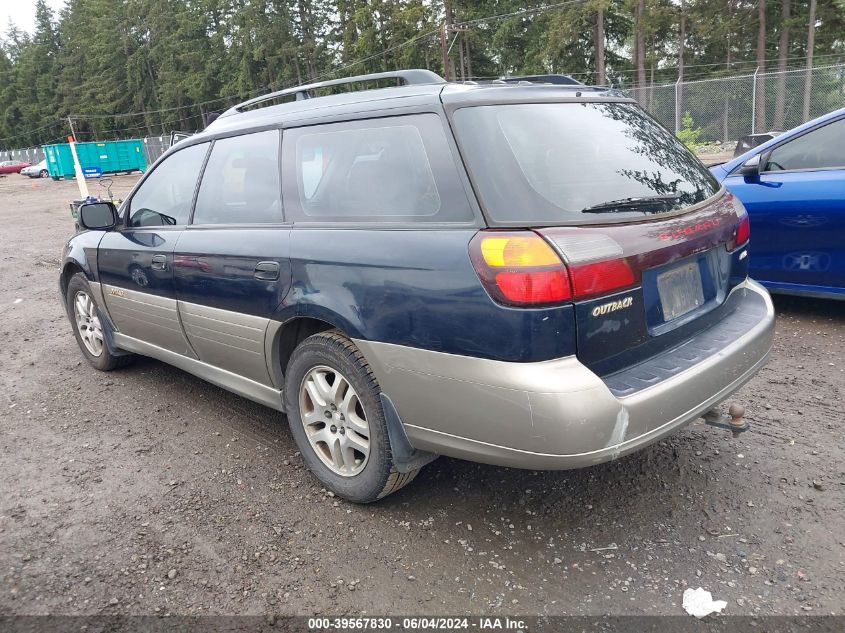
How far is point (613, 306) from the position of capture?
94.2 inches

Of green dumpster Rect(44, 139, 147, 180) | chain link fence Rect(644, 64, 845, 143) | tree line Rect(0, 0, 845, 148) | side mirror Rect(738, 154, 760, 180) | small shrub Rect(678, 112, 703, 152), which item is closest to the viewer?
side mirror Rect(738, 154, 760, 180)

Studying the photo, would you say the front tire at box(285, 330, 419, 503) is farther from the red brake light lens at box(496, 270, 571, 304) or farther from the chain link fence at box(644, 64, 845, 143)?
the chain link fence at box(644, 64, 845, 143)

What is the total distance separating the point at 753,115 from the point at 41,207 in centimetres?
2430

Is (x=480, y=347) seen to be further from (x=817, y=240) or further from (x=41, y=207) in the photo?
(x=41, y=207)

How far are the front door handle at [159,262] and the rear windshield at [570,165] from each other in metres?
2.11

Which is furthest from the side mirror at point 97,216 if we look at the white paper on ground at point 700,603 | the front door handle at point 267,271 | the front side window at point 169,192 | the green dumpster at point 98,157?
the green dumpster at point 98,157

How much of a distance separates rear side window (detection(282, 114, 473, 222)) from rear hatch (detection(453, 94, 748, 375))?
0.41ft

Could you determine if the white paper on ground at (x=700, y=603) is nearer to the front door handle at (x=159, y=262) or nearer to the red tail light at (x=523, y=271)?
the red tail light at (x=523, y=271)

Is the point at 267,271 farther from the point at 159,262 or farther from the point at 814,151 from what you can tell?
the point at 814,151

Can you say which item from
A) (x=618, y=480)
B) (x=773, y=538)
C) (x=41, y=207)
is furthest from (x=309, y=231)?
(x=41, y=207)

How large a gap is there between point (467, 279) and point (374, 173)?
790 mm

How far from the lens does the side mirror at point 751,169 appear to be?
5.08m

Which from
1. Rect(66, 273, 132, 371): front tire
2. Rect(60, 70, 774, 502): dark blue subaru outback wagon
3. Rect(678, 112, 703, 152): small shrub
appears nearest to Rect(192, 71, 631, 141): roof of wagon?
Rect(60, 70, 774, 502): dark blue subaru outback wagon

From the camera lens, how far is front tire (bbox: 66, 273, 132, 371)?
4.88 meters
